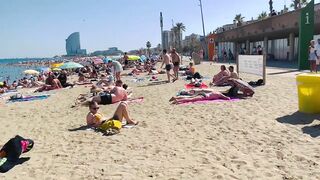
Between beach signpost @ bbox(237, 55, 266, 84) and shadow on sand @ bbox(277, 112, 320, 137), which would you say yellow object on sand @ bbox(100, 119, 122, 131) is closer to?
shadow on sand @ bbox(277, 112, 320, 137)

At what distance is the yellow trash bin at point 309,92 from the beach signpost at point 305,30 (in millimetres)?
10763

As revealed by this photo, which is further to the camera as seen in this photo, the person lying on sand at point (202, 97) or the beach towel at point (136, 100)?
the beach towel at point (136, 100)

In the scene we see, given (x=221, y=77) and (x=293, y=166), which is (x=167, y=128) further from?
(x=221, y=77)

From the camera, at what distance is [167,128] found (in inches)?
292

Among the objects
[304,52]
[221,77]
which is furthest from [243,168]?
[304,52]

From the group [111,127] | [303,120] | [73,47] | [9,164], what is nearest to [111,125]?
[111,127]

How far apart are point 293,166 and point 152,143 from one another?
240 centimetres

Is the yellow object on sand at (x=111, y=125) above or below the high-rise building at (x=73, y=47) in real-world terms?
below

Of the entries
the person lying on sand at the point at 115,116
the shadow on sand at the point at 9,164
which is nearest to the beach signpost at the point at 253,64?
the person lying on sand at the point at 115,116

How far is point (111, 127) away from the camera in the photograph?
7.33m

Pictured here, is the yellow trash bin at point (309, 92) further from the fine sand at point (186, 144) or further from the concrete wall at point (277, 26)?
the concrete wall at point (277, 26)

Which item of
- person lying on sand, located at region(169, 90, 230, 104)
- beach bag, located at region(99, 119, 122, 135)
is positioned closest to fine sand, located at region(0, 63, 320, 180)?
beach bag, located at region(99, 119, 122, 135)

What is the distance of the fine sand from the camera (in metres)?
4.87

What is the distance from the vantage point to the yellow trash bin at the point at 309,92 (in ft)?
24.1
